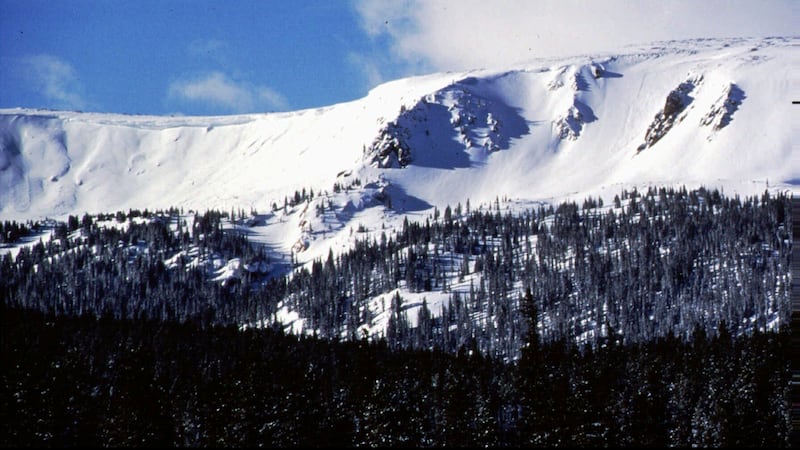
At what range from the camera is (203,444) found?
11062cm

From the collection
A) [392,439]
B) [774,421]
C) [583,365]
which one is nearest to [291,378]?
[392,439]

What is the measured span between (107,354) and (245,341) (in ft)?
124

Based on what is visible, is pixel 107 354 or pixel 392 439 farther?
pixel 107 354

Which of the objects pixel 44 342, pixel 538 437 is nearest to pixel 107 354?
pixel 44 342

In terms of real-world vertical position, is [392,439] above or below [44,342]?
below

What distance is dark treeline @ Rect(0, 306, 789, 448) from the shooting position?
108625mm

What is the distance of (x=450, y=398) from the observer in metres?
125

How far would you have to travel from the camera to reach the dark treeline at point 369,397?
356 ft

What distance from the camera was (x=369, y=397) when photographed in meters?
126

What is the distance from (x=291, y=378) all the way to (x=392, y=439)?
1332 cm

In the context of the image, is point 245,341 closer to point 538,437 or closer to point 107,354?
point 107,354

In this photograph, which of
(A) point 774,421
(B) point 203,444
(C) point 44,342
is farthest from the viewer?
(C) point 44,342

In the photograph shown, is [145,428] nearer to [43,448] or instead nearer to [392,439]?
[43,448]

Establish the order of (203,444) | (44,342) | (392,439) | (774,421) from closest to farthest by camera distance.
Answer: (203,444) < (392,439) < (774,421) < (44,342)
